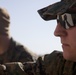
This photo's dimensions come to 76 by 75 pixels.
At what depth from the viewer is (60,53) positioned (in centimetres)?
424

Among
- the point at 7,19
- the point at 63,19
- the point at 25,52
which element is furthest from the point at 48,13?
the point at 7,19

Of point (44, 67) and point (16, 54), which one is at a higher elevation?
point (44, 67)

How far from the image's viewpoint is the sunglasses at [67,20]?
3.41 metres

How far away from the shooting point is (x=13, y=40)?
23.7 ft

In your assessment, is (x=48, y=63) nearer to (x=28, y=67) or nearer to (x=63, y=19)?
(x=28, y=67)

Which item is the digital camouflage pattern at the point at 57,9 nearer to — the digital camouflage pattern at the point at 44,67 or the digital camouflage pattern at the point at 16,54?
the digital camouflage pattern at the point at 44,67

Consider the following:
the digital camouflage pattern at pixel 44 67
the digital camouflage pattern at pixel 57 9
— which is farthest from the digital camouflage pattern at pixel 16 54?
the digital camouflage pattern at pixel 57 9

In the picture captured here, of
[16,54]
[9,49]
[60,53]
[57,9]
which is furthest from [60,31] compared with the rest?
[9,49]

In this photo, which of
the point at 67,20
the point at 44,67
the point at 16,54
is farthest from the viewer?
the point at 16,54

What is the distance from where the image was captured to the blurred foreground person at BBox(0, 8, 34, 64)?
6.81 meters

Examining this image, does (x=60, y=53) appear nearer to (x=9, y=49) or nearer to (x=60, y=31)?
(x=60, y=31)

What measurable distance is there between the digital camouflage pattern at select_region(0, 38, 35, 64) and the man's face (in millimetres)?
3235

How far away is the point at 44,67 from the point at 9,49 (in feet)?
10.1

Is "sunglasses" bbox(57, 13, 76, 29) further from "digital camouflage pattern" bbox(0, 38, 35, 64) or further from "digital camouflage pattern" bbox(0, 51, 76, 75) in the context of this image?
"digital camouflage pattern" bbox(0, 38, 35, 64)
